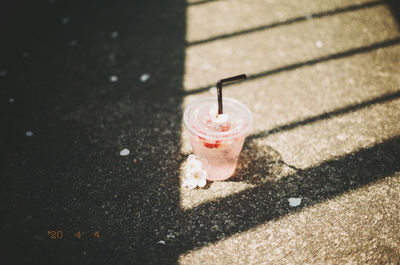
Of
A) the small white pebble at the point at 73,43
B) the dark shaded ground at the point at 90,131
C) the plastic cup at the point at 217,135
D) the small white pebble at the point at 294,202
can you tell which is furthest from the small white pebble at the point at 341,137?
the small white pebble at the point at 73,43

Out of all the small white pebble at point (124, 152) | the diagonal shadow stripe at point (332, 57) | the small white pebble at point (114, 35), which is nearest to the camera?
the small white pebble at point (124, 152)

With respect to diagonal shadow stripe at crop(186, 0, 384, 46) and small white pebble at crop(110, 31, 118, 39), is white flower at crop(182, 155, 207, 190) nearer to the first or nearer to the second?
diagonal shadow stripe at crop(186, 0, 384, 46)

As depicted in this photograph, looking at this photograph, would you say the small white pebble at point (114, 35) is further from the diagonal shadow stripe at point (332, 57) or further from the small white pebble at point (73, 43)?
the diagonal shadow stripe at point (332, 57)

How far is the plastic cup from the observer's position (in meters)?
1.72

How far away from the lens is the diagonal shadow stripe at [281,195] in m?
1.78

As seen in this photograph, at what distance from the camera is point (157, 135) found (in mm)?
2424

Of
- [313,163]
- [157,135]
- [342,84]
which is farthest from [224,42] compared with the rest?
[313,163]

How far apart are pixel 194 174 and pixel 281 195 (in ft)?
2.12

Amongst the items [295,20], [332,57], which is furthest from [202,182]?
[295,20]

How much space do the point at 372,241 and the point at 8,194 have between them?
249cm

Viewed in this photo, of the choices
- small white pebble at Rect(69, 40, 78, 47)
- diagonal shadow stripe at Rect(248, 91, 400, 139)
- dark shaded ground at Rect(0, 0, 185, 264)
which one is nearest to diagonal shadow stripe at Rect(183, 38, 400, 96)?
diagonal shadow stripe at Rect(248, 91, 400, 139)

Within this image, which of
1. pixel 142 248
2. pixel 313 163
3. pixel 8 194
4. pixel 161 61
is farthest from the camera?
pixel 161 61

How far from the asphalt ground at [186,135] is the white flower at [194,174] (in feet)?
0.25

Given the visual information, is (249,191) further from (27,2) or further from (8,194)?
(27,2)
